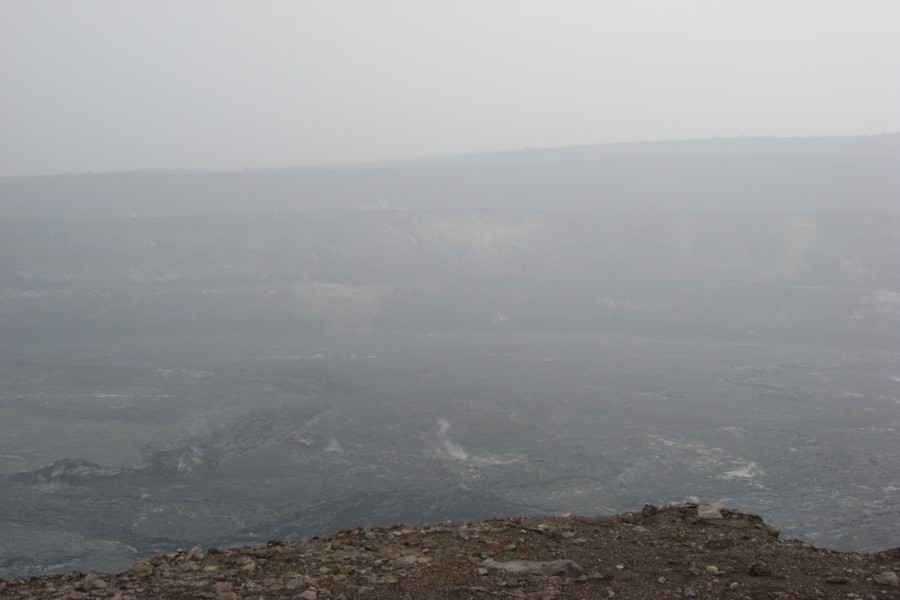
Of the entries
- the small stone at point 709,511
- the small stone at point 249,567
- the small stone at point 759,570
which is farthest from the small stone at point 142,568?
the small stone at point 709,511

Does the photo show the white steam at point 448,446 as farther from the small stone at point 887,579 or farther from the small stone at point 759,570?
the small stone at point 887,579

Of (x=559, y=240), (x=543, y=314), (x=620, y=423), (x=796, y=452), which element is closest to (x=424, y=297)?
(x=543, y=314)

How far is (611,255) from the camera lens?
51.3 metres

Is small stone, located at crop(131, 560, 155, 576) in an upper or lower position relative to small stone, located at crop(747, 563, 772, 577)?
lower

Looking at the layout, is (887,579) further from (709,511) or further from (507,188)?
(507,188)

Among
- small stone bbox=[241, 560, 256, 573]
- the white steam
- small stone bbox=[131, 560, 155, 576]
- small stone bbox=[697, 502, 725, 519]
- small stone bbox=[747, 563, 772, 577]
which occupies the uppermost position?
small stone bbox=[747, 563, 772, 577]

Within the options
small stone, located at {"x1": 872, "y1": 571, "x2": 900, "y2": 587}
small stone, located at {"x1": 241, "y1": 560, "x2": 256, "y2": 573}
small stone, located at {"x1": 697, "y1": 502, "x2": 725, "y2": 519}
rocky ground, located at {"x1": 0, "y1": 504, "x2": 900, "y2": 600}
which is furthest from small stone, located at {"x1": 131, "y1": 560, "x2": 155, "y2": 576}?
small stone, located at {"x1": 872, "y1": 571, "x2": 900, "y2": 587}

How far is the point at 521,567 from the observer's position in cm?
823

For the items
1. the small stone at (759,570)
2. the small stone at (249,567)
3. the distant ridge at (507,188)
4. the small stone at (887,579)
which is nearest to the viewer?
the small stone at (887,579)

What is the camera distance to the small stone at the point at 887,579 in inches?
295

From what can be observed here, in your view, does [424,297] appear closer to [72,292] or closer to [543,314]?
[543,314]

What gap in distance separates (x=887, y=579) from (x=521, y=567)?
339cm

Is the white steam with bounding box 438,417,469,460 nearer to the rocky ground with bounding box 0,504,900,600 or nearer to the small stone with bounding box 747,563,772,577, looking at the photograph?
the rocky ground with bounding box 0,504,900,600

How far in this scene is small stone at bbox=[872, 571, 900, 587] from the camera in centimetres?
749
